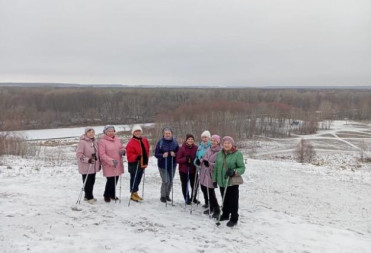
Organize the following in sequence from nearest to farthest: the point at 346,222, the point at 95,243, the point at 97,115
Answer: the point at 95,243
the point at 346,222
the point at 97,115

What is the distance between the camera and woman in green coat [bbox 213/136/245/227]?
735cm

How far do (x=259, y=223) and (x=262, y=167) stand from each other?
9572 millimetres

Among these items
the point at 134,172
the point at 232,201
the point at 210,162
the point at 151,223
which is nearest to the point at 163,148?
the point at 134,172

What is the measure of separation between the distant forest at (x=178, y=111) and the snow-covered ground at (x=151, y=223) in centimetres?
4128

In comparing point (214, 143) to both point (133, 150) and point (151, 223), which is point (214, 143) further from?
point (151, 223)

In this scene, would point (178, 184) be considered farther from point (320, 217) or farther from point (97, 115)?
point (97, 115)

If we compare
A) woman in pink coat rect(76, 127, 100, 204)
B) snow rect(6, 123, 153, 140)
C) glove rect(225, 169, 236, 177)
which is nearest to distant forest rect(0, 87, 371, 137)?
snow rect(6, 123, 153, 140)

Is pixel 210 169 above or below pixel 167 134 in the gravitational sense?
below

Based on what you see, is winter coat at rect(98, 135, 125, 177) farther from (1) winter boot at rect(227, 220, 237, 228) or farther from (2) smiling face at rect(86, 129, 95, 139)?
(1) winter boot at rect(227, 220, 237, 228)

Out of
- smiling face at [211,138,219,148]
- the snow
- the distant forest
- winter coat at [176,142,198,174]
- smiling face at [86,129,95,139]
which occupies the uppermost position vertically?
smiling face at [86,129,95,139]

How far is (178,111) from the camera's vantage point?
192 feet

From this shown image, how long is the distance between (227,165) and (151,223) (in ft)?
6.59

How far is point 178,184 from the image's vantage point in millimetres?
13102

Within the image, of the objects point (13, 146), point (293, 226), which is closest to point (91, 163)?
point (293, 226)
